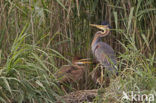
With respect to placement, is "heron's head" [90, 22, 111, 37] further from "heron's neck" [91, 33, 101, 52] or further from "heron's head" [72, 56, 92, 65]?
"heron's head" [72, 56, 92, 65]

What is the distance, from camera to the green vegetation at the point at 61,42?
12.6ft

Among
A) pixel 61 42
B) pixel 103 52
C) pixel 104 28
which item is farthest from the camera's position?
pixel 103 52

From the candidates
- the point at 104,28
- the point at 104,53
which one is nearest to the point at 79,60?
the point at 104,53

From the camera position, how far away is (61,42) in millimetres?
5285

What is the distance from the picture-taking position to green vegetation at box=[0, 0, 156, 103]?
12.6ft

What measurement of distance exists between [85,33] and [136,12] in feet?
3.37

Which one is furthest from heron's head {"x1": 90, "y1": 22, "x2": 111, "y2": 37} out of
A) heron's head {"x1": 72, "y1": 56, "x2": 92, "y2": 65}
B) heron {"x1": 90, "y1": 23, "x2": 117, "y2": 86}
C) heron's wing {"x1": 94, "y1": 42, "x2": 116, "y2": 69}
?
heron's head {"x1": 72, "y1": 56, "x2": 92, "y2": 65}

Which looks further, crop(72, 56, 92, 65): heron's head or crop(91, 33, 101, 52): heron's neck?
crop(91, 33, 101, 52): heron's neck

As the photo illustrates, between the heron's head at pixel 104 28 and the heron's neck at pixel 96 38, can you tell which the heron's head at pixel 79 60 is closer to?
the heron's neck at pixel 96 38

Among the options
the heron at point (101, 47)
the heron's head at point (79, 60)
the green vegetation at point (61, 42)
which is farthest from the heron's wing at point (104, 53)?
the heron's head at point (79, 60)

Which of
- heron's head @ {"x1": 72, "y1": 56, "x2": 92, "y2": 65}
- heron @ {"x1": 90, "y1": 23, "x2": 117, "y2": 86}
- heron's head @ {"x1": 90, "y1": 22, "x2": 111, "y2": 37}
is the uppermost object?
heron's head @ {"x1": 90, "y1": 22, "x2": 111, "y2": 37}

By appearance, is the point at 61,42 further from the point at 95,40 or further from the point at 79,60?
the point at 95,40

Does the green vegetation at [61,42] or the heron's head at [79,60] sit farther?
the heron's head at [79,60]

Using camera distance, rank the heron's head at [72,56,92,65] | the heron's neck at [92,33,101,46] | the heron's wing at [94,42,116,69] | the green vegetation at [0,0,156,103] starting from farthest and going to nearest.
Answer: the heron's neck at [92,33,101,46] → the heron's head at [72,56,92,65] → the heron's wing at [94,42,116,69] → the green vegetation at [0,0,156,103]
